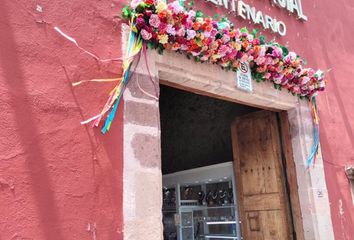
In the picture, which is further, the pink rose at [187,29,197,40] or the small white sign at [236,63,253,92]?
the small white sign at [236,63,253,92]

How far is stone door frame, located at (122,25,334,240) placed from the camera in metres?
2.29

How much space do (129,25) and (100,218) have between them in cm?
128

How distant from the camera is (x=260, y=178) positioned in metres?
3.85

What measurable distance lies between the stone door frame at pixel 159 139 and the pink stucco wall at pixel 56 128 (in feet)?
0.35

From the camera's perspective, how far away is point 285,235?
3.51 meters

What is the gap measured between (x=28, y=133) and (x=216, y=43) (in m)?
1.52

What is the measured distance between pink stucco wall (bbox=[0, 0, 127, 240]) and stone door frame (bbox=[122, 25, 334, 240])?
11 centimetres

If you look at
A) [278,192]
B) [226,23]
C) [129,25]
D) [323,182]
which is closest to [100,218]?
[129,25]

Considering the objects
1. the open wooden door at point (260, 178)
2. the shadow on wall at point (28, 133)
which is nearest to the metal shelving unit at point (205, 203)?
the open wooden door at point (260, 178)

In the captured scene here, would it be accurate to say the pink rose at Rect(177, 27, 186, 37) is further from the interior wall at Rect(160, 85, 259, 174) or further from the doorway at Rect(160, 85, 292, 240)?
the interior wall at Rect(160, 85, 259, 174)

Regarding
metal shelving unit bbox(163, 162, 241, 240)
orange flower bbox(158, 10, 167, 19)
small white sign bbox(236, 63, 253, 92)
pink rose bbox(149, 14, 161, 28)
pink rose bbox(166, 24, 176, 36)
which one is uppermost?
orange flower bbox(158, 10, 167, 19)

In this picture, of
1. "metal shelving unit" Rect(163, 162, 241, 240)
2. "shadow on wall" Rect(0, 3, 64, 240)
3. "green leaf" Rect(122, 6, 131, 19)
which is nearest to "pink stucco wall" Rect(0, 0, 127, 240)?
"shadow on wall" Rect(0, 3, 64, 240)

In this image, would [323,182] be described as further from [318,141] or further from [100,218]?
[100,218]

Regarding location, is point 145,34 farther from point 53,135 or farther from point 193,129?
point 193,129
